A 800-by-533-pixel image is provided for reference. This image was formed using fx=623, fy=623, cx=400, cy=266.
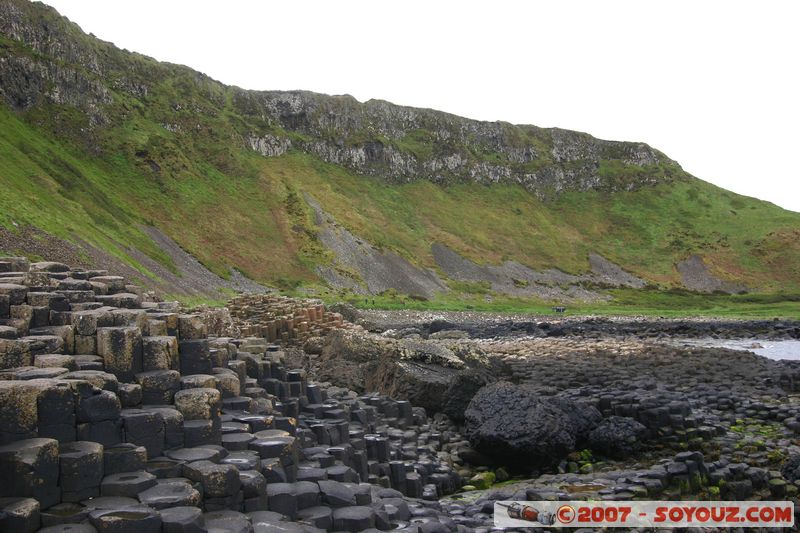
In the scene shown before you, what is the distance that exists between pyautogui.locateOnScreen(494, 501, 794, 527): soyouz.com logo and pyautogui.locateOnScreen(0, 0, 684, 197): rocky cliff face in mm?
88430

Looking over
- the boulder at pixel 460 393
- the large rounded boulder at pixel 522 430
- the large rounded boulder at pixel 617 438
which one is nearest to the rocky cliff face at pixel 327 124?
the boulder at pixel 460 393

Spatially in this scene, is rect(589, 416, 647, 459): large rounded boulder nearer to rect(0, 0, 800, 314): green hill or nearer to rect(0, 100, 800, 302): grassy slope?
rect(0, 0, 800, 314): green hill

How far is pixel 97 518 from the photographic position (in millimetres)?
6938

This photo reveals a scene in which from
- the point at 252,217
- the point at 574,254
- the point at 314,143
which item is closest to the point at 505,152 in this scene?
the point at 574,254

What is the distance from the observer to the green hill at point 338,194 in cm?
7456

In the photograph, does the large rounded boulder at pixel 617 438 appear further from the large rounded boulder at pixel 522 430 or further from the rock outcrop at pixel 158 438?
the rock outcrop at pixel 158 438

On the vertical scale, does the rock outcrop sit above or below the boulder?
above

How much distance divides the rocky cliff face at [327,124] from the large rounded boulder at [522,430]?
8481 centimetres

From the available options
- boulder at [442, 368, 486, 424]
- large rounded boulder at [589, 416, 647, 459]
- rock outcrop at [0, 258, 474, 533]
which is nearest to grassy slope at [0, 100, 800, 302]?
boulder at [442, 368, 486, 424]

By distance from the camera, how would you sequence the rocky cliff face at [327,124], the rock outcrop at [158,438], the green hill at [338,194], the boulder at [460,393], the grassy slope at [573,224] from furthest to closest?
the grassy slope at [573,224] → the rocky cliff face at [327,124] → the green hill at [338,194] → the boulder at [460,393] → the rock outcrop at [158,438]

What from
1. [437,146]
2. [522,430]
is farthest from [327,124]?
[522,430]

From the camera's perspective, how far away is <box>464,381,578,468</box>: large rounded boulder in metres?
14.4

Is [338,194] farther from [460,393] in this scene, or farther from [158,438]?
[158,438]

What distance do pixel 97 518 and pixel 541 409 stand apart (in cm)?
1071
